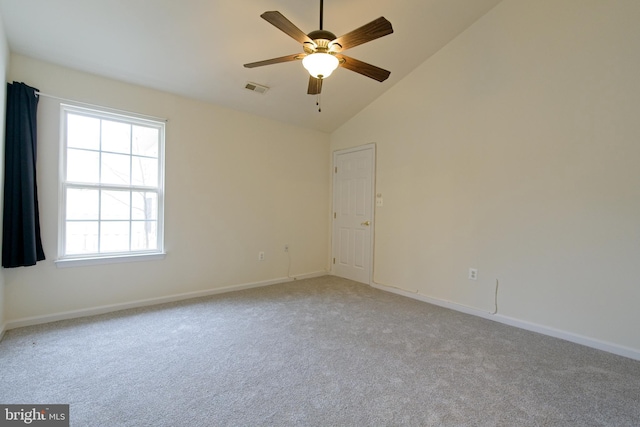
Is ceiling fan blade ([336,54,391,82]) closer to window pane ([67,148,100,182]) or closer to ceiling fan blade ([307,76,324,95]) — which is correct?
ceiling fan blade ([307,76,324,95])

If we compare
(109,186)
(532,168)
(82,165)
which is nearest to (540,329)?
(532,168)

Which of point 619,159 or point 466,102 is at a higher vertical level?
point 466,102

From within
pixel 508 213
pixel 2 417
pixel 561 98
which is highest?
pixel 561 98

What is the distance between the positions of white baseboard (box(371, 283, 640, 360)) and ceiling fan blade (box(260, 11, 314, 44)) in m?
3.18

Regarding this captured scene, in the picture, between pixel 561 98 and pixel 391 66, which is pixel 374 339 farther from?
pixel 391 66

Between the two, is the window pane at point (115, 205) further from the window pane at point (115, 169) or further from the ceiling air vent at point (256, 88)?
the ceiling air vent at point (256, 88)

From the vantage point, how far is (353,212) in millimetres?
4730

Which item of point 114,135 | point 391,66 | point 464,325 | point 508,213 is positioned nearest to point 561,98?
point 508,213

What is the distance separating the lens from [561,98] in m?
2.70

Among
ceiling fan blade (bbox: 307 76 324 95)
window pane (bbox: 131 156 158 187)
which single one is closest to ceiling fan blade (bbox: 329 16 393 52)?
ceiling fan blade (bbox: 307 76 324 95)

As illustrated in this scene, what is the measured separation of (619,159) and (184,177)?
436 centimetres

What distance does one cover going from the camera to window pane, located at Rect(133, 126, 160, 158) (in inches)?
132

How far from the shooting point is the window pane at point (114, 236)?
316cm

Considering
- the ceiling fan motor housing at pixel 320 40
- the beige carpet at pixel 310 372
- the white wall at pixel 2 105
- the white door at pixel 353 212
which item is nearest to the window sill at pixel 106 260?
the white wall at pixel 2 105
